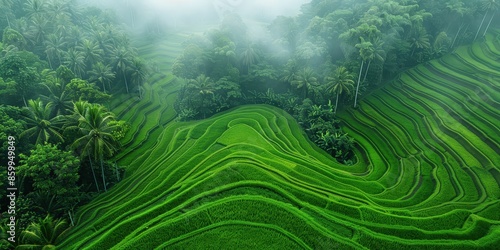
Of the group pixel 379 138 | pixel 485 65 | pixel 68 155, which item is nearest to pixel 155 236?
pixel 68 155

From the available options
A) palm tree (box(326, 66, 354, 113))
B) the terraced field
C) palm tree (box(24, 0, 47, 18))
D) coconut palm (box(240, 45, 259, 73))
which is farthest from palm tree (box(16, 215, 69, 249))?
palm tree (box(24, 0, 47, 18))

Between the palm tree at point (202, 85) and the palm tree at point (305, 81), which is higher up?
the palm tree at point (305, 81)

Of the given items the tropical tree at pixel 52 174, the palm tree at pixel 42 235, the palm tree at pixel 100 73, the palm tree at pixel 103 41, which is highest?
the palm tree at pixel 103 41

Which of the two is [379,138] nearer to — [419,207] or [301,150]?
[301,150]

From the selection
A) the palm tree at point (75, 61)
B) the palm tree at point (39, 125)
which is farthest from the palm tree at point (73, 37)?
the palm tree at point (39, 125)

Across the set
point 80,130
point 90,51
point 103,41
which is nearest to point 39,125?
point 80,130

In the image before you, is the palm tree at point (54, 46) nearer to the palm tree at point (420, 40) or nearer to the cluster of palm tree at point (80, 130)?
the cluster of palm tree at point (80, 130)
